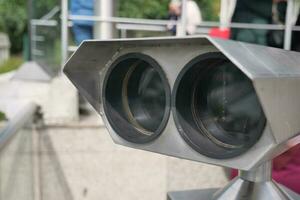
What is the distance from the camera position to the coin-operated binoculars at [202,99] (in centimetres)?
97

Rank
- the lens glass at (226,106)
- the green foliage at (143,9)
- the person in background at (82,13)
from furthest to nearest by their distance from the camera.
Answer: the green foliage at (143,9) → the person in background at (82,13) → the lens glass at (226,106)

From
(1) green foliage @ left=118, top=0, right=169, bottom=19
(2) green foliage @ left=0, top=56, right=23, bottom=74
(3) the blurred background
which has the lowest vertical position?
(2) green foliage @ left=0, top=56, right=23, bottom=74

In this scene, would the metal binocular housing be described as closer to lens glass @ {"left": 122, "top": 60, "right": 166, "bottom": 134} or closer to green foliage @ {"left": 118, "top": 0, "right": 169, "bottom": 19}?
lens glass @ {"left": 122, "top": 60, "right": 166, "bottom": 134}

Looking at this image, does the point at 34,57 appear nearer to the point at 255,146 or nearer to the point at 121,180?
the point at 121,180

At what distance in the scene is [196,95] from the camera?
1182 millimetres

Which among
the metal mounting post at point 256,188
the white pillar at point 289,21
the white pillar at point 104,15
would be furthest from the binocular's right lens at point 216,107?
the white pillar at point 104,15

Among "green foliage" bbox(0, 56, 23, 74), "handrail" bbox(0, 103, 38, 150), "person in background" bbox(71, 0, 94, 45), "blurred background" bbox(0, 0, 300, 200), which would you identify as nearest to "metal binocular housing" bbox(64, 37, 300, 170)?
"handrail" bbox(0, 103, 38, 150)

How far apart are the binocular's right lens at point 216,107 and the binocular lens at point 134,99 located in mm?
84

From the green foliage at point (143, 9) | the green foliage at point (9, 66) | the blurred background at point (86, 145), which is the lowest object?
the green foliage at point (9, 66)

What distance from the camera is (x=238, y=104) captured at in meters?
1.09

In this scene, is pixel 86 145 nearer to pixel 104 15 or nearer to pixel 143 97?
pixel 104 15

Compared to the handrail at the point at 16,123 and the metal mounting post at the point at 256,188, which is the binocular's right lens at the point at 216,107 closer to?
the metal mounting post at the point at 256,188

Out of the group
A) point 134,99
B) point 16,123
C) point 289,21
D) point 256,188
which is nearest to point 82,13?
point 16,123

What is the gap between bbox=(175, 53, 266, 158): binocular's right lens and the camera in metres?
1.06
